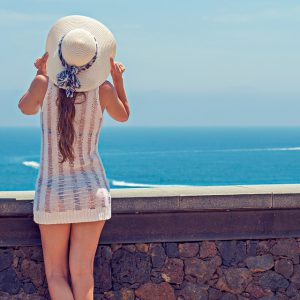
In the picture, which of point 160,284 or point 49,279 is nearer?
point 49,279

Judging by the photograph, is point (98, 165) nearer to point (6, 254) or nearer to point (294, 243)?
point (6, 254)

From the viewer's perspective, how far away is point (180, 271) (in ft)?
19.7

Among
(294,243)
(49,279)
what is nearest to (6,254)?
(49,279)

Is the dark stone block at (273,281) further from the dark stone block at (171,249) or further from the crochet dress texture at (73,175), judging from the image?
the crochet dress texture at (73,175)

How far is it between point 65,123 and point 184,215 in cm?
107

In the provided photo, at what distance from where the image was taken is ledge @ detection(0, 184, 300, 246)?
19.0 feet

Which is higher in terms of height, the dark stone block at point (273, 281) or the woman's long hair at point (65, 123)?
the woman's long hair at point (65, 123)

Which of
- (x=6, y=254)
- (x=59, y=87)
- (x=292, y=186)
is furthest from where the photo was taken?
(x=292, y=186)

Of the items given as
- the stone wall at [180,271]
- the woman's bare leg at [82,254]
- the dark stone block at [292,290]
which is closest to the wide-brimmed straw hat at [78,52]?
the woman's bare leg at [82,254]

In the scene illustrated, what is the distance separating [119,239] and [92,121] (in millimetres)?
890

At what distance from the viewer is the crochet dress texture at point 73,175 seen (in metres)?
5.28

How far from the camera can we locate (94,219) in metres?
5.28

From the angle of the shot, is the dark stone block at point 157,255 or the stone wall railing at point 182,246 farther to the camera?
the dark stone block at point 157,255

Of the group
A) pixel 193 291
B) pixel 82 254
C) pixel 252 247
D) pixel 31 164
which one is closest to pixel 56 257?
pixel 82 254
